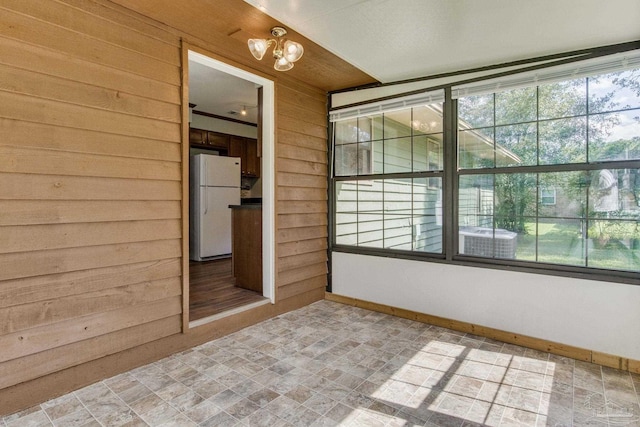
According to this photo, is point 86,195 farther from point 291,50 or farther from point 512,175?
point 512,175

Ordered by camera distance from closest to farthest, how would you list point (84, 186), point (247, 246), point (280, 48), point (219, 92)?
point (84, 186)
point (280, 48)
point (247, 246)
point (219, 92)

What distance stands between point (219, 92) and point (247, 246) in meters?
2.02

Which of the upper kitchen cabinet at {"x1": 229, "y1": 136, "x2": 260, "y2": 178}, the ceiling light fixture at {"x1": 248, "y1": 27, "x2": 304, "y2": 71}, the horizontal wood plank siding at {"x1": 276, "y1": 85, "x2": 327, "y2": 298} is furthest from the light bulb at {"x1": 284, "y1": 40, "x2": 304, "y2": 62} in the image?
the upper kitchen cabinet at {"x1": 229, "y1": 136, "x2": 260, "y2": 178}

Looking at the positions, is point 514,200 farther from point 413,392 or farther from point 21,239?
point 21,239

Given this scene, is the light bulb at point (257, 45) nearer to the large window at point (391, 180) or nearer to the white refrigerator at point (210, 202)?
the large window at point (391, 180)

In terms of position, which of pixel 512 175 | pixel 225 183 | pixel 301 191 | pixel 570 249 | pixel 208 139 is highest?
pixel 208 139

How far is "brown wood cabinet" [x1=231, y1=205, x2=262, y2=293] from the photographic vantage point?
3.65m

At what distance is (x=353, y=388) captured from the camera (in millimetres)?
2143

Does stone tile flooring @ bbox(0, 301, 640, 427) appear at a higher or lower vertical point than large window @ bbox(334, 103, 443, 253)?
lower

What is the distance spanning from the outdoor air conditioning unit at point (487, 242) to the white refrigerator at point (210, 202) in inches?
149

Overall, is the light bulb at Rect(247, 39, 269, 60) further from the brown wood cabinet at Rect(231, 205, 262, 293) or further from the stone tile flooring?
the stone tile flooring

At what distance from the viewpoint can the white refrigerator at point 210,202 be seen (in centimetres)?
529

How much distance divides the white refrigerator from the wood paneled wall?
2.78 metres

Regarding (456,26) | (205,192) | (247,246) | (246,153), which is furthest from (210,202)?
(456,26)
